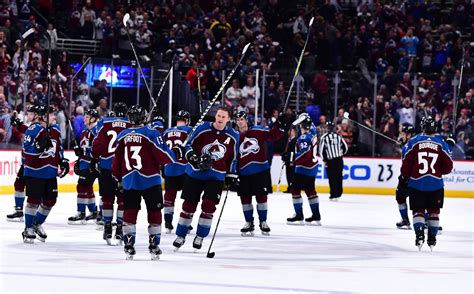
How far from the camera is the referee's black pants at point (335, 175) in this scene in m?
19.7

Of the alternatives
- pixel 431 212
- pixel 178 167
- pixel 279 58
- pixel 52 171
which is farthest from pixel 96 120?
pixel 279 58

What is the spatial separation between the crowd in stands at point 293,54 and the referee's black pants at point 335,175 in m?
1.35

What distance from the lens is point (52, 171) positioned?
439 inches

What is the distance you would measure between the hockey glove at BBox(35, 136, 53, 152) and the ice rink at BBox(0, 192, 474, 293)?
99 cm

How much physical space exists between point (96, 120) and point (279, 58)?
1144 centimetres

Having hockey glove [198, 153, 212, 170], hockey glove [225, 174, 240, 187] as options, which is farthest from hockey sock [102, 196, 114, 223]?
hockey glove [198, 153, 212, 170]

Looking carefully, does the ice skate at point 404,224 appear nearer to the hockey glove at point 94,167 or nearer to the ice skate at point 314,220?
the ice skate at point 314,220

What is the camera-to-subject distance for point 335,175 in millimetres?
19844

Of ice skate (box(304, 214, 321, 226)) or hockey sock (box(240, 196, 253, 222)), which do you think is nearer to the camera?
hockey sock (box(240, 196, 253, 222))

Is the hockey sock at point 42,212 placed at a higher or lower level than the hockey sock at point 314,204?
higher

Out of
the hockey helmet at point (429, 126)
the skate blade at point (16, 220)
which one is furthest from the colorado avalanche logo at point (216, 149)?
the skate blade at point (16, 220)

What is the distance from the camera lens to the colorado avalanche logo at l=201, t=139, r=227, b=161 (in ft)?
34.5

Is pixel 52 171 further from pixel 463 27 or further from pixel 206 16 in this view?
pixel 463 27

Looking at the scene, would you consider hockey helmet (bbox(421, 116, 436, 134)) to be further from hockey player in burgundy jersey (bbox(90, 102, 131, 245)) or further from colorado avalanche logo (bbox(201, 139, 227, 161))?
hockey player in burgundy jersey (bbox(90, 102, 131, 245))
